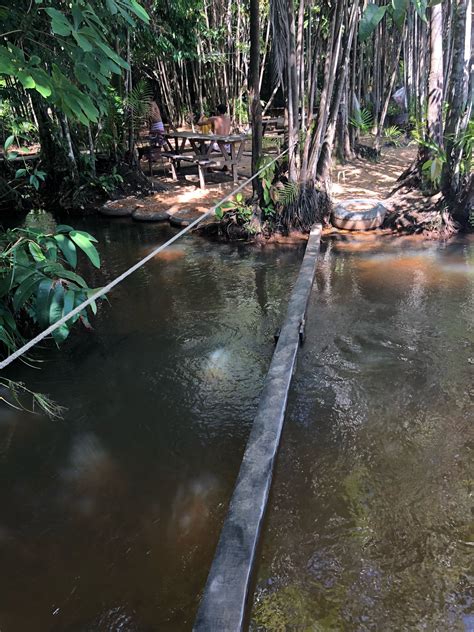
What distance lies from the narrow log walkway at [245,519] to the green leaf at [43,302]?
149 cm

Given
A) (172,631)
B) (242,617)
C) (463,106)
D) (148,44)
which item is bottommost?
(172,631)

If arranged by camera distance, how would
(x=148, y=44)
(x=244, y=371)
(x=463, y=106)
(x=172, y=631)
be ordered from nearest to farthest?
(x=172, y=631) < (x=244, y=371) < (x=463, y=106) < (x=148, y=44)

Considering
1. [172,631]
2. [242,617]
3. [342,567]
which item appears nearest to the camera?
[242,617]

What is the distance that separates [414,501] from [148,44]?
8603mm

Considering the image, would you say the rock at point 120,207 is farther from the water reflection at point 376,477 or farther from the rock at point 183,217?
the water reflection at point 376,477

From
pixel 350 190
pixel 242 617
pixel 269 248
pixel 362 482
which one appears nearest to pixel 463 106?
pixel 350 190

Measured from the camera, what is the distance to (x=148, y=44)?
8.43 meters

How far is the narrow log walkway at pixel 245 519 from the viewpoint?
142 centimetres

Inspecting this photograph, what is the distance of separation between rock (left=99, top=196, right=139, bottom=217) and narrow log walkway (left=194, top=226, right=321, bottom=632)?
5.44m

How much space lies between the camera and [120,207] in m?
7.79

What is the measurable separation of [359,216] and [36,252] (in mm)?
4107

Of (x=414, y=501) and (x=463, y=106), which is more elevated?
(x=463, y=106)

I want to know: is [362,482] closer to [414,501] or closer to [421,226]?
[414,501]

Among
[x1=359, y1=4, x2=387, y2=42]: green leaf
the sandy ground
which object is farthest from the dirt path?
[x1=359, y1=4, x2=387, y2=42]: green leaf
